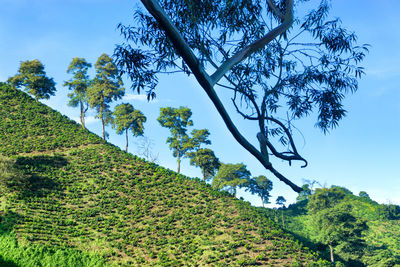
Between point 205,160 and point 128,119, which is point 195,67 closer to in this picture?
point 205,160

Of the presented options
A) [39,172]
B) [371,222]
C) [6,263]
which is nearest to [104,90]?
[39,172]

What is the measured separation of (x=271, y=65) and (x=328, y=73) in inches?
37.7

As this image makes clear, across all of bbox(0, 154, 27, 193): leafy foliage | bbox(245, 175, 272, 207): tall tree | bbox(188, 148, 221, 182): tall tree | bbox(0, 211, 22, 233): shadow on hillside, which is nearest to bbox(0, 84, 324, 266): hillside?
bbox(0, 211, 22, 233): shadow on hillside

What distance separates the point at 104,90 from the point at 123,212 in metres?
19.3

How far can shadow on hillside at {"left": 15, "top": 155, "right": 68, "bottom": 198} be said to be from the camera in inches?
861

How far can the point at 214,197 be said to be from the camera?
24609mm

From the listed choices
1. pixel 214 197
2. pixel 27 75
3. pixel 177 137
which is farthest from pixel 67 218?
pixel 27 75

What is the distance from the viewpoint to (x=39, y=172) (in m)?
24.3

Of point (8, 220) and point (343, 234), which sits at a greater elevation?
point (343, 234)

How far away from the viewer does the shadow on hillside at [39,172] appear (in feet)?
71.8

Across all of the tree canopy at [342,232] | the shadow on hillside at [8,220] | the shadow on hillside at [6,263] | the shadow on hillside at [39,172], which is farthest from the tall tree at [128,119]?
the shadow on hillside at [6,263]

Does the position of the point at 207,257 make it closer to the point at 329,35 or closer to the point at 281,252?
the point at 281,252

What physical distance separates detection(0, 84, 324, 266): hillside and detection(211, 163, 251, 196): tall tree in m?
7.45

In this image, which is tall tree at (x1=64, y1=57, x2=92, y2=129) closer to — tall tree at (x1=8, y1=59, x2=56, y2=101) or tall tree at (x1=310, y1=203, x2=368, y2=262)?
tall tree at (x1=8, y1=59, x2=56, y2=101)
